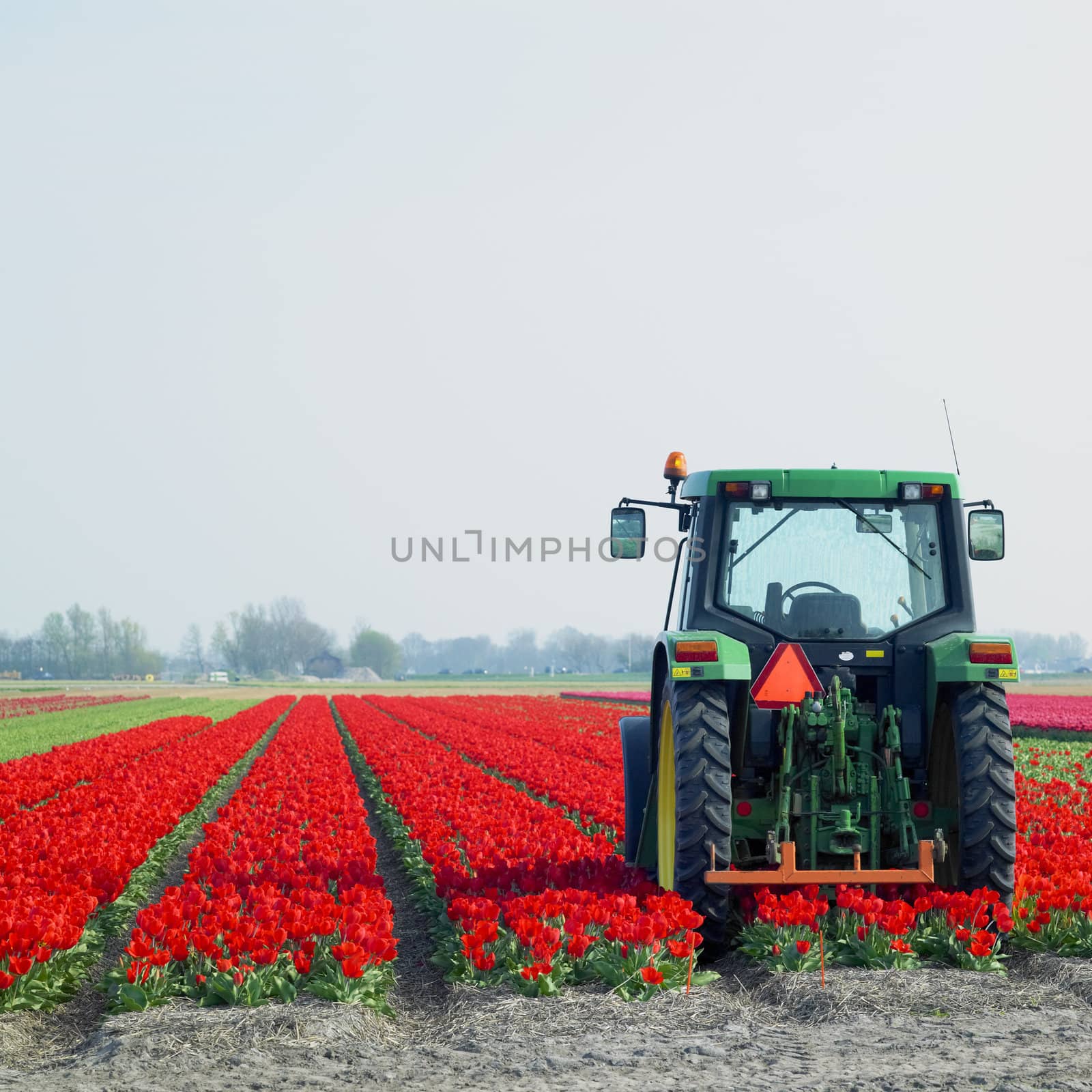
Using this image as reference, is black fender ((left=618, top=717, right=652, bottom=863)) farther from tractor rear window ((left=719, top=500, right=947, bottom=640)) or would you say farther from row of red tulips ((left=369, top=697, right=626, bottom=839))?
row of red tulips ((left=369, top=697, right=626, bottom=839))

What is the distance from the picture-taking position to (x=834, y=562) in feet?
24.2

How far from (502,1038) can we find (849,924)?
2324 mm

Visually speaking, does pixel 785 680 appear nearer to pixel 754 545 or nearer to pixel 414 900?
pixel 754 545

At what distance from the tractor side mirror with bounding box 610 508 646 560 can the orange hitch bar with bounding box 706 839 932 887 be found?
2.02m

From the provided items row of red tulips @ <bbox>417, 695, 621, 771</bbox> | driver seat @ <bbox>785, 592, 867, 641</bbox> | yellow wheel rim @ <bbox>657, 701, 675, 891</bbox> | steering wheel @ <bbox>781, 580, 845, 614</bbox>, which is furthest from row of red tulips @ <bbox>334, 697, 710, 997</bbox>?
row of red tulips @ <bbox>417, 695, 621, 771</bbox>

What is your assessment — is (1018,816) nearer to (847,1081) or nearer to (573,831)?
(573,831)

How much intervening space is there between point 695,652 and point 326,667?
157454 millimetres

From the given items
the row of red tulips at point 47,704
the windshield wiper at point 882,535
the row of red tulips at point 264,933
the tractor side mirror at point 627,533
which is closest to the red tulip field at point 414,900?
the row of red tulips at point 264,933

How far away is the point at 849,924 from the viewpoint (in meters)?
6.81

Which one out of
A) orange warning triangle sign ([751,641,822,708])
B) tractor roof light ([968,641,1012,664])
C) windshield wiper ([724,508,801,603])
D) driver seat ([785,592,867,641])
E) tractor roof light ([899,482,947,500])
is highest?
tractor roof light ([899,482,947,500])

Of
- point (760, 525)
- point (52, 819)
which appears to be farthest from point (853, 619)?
point (52, 819)

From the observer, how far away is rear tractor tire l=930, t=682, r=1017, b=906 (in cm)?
666

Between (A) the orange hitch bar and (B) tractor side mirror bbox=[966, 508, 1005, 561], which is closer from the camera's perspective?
(A) the orange hitch bar

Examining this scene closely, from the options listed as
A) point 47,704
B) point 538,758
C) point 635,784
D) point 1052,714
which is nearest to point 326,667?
point 47,704
